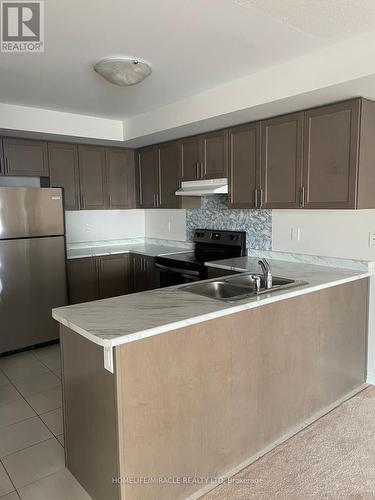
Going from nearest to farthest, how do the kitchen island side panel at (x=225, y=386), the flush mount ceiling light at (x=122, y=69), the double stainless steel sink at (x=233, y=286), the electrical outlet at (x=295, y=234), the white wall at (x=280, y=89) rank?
the kitchen island side panel at (x=225, y=386) → the white wall at (x=280, y=89) → the flush mount ceiling light at (x=122, y=69) → the double stainless steel sink at (x=233, y=286) → the electrical outlet at (x=295, y=234)

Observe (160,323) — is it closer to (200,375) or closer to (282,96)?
(200,375)

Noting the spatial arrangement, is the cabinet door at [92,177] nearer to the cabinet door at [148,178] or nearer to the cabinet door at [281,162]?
the cabinet door at [148,178]

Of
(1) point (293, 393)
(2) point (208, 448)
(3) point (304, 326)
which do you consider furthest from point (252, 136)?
(2) point (208, 448)

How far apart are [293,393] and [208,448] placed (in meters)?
0.73

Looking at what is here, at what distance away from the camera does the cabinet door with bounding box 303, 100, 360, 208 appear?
2531mm

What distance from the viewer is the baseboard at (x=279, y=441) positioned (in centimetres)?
192

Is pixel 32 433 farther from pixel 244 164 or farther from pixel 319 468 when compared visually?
pixel 244 164

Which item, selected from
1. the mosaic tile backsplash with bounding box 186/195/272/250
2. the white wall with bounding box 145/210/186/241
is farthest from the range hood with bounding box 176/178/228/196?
the white wall with bounding box 145/210/186/241

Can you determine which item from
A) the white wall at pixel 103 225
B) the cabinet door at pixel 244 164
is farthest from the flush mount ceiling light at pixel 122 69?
the white wall at pixel 103 225

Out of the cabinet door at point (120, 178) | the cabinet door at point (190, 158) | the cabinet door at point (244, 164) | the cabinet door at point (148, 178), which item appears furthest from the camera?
the cabinet door at point (120, 178)

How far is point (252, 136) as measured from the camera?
317 cm

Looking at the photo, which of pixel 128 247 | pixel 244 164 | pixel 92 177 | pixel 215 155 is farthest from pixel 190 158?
pixel 128 247

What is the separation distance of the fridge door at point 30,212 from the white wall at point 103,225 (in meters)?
0.70

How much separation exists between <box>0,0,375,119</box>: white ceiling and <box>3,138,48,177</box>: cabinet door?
32.6 inches
